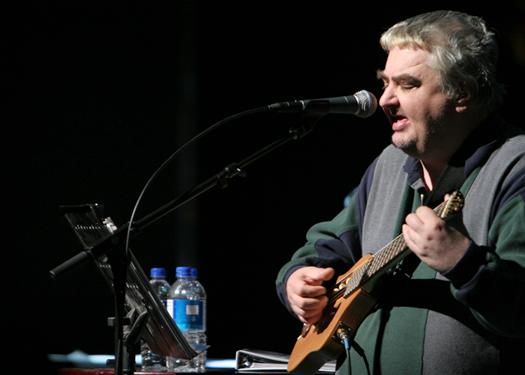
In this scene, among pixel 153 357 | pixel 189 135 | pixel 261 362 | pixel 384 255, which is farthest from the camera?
pixel 189 135

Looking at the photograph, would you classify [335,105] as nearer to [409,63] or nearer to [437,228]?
[409,63]

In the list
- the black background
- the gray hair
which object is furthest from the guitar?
the black background

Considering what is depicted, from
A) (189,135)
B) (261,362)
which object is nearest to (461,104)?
(261,362)

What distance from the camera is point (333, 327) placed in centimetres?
237

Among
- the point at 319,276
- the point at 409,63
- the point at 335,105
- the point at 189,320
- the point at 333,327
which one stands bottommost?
the point at 189,320

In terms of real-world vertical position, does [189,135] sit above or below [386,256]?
above

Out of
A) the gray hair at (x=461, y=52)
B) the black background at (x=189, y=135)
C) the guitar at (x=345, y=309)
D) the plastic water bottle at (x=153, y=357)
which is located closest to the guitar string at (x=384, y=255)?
the guitar at (x=345, y=309)

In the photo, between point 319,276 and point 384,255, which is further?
point 319,276

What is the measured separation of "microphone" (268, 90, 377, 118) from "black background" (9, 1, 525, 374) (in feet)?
7.65

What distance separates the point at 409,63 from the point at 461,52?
129mm

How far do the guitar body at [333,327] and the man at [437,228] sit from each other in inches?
0.6

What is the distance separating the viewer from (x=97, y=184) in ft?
14.9

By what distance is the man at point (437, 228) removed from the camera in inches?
78.6

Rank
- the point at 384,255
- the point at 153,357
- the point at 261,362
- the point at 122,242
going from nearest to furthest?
the point at 122,242 < the point at 384,255 < the point at 261,362 < the point at 153,357
